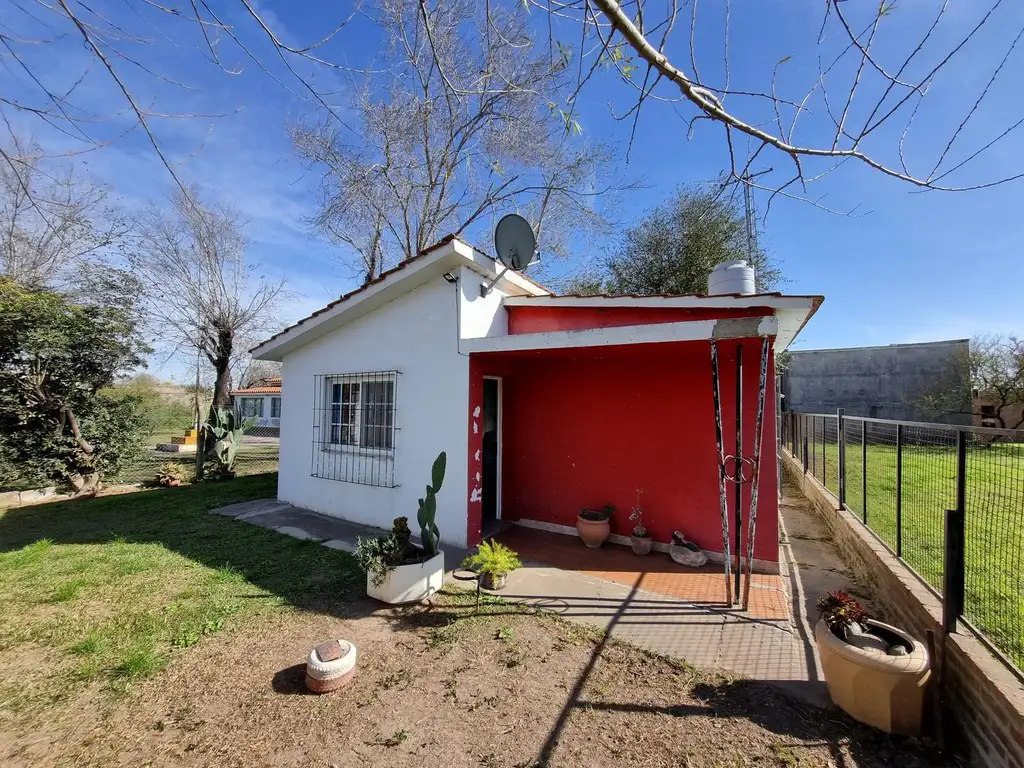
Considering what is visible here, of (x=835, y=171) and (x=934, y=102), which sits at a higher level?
(x=934, y=102)

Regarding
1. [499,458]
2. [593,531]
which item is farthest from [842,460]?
[499,458]

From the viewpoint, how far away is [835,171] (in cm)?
266

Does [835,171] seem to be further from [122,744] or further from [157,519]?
[157,519]

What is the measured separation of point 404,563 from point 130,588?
3363 mm

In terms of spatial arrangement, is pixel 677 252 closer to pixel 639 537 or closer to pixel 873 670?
pixel 639 537

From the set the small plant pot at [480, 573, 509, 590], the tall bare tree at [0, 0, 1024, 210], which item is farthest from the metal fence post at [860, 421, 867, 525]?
the small plant pot at [480, 573, 509, 590]

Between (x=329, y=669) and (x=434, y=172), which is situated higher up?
(x=434, y=172)

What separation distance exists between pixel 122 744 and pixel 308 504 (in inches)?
224

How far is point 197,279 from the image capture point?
14.9 meters

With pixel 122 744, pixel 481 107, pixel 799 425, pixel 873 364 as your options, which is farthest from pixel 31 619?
pixel 873 364

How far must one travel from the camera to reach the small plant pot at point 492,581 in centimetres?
479

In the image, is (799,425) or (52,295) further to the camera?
(799,425)

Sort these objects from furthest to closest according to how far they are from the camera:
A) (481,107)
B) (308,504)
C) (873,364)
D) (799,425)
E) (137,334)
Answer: (873,364) < (799,425) < (137,334) < (481,107) < (308,504)

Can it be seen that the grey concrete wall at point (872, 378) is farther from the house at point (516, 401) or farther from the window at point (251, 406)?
the window at point (251, 406)
